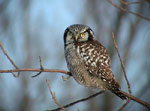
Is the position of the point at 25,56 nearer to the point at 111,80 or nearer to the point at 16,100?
the point at 16,100

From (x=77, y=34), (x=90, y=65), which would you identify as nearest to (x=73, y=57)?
(x=90, y=65)

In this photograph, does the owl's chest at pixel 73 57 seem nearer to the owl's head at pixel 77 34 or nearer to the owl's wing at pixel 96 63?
the owl's wing at pixel 96 63

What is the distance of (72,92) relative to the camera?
→ 7.79m

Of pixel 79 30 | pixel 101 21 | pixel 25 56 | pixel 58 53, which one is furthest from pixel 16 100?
pixel 79 30

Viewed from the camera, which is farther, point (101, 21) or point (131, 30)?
point (101, 21)

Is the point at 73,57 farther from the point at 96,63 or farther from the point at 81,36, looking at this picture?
the point at 81,36

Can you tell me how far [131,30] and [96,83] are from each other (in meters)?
3.96

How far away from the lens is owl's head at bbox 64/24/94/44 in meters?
4.19

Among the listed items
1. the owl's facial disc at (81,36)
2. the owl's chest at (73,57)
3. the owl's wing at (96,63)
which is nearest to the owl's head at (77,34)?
the owl's facial disc at (81,36)

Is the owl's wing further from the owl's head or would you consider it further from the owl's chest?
the owl's head

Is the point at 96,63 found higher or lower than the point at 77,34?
lower

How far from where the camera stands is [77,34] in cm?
419

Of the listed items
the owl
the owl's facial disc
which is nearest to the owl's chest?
the owl

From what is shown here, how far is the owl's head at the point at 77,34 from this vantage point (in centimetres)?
419
